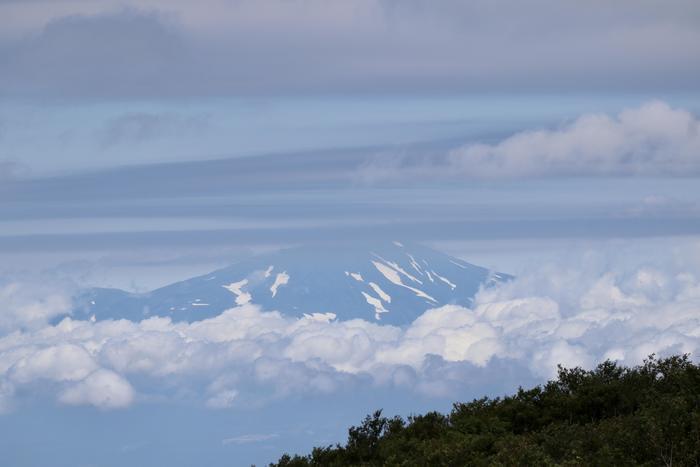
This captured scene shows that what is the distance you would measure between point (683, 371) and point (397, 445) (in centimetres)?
1454

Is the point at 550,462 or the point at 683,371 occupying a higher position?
the point at 683,371

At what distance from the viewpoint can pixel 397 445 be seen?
161 feet

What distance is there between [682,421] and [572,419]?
42.0 ft

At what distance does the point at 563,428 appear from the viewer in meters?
44.3

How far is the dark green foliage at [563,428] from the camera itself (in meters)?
37.0

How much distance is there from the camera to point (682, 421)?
37.9 metres

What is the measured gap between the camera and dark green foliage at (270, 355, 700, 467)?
36969 millimetres

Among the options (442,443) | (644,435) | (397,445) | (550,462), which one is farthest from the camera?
(397,445)

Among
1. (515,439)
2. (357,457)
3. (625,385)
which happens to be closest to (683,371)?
(625,385)

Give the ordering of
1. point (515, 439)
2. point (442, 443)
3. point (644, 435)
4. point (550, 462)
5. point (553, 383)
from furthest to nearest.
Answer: point (553, 383) < point (442, 443) < point (515, 439) < point (644, 435) < point (550, 462)

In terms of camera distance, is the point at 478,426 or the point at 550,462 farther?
the point at 478,426

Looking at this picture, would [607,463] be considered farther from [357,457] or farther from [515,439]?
[357,457]

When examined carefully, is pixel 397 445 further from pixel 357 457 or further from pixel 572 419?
pixel 572 419

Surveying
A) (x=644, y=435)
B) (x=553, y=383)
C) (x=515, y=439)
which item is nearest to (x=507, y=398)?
(x=553, y=383)
